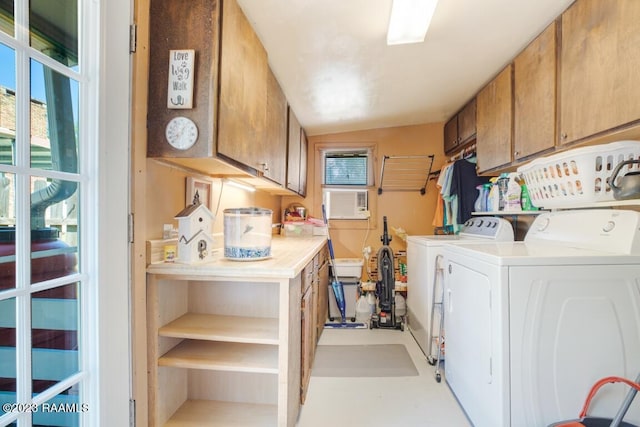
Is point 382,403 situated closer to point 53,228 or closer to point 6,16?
point 53,228

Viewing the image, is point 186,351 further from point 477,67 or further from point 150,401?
point 477,67

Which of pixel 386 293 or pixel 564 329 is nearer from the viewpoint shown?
pixel 564 329

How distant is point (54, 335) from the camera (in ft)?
3.03

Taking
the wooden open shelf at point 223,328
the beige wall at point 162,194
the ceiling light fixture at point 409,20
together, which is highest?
the ceiling light fixture at point 409,20

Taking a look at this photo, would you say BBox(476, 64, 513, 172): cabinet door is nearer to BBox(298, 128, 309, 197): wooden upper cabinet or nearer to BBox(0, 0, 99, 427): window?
BBox(298, 128, 309, 197): wooden upper cabinet

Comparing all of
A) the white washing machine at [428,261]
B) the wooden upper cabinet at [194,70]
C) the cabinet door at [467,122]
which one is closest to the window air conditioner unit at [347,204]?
the white washing machine at [428,261]

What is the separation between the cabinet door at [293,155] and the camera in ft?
8.52

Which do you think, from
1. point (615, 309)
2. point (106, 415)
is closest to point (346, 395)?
point (106, 415)

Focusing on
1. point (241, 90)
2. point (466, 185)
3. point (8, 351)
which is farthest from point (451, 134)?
point (8, 351)

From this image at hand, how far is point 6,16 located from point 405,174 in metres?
3.44

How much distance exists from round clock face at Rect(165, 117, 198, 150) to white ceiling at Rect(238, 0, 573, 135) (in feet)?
2.34

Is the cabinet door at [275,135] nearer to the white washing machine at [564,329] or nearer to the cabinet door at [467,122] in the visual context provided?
the white washing machine at [564,329]

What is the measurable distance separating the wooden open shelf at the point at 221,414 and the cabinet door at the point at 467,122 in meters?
2.83

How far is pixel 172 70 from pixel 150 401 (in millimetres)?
1438
